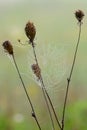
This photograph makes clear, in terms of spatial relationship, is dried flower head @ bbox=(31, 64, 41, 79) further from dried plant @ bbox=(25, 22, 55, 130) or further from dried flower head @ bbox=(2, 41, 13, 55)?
dried flower head @ bbox=(2, 41, 13, 55)

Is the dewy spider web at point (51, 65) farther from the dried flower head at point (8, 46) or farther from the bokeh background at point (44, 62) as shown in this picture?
the dried flower head at point (8, 46)

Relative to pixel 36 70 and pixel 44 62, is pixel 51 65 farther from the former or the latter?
pixel 36 70

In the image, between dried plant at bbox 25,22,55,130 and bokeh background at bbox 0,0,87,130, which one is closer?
dried plant at bbox 25,22,55,130

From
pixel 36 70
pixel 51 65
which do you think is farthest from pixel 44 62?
pixel 36 70

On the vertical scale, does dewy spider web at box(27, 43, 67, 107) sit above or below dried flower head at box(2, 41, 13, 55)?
below

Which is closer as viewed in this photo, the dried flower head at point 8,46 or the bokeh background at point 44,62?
the dried flower head at point 8,46

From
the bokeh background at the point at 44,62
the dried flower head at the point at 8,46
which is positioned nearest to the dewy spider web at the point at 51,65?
the bokeh background at the point at 44,62

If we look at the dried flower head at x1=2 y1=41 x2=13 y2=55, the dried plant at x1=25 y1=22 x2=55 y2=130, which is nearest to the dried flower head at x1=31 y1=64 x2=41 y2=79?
the dried plant at x1=25 y1=22 x2=55 y2=130

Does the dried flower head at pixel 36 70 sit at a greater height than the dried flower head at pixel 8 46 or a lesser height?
lesser
